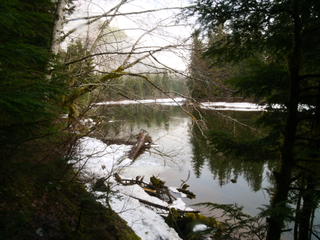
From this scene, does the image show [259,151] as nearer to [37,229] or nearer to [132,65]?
[37,229]

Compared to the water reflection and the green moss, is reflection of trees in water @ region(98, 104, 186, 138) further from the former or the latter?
the green moss

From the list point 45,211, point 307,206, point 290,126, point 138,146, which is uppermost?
point 290,126

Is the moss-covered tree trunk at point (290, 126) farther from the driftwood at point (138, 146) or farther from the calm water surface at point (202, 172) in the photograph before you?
the driftwood at point (138, 146)

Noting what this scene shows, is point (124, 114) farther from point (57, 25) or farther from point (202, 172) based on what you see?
point (57, 25)

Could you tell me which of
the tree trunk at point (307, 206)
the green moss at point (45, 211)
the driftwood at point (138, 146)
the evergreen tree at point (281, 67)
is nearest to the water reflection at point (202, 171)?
the driftwood at point (138, 146)

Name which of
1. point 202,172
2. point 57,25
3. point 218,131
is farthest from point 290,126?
point 202,172

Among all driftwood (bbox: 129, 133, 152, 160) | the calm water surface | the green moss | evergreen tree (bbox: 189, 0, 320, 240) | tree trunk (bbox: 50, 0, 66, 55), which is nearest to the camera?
the green moss

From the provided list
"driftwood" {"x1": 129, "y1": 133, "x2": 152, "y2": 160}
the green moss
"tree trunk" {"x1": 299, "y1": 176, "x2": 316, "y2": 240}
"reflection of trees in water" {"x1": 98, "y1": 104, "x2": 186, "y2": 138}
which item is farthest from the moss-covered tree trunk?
"driftwood" {"x1": 129, "y1": 133, "x2": 152, "y2": 160}

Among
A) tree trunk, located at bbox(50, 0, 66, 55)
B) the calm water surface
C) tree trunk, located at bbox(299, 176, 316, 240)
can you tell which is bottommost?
the calm water surface

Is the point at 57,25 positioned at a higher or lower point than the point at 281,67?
higher

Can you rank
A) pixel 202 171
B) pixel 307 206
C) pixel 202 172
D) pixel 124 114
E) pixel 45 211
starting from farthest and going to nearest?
pixel 202 171, pixel 202 172, pixel 124 114, pixel 45 211, pixel 307 206

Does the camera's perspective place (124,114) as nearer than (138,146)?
Yes

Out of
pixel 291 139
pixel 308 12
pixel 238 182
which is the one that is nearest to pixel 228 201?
pixel 238 182

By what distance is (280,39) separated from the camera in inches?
101
